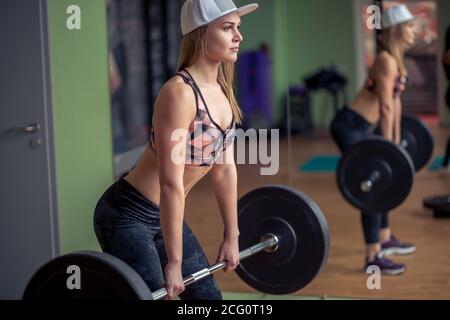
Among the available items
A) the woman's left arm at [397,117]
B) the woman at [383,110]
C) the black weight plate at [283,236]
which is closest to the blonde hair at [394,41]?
the woman at [383,110]

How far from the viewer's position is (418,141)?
4312mm

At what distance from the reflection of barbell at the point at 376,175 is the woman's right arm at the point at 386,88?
0.32 m

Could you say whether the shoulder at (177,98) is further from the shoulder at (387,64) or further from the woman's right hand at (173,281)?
the shoulder at (387,64)

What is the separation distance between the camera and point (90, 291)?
2.07 metres

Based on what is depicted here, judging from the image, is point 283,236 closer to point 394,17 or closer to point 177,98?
point 177,98

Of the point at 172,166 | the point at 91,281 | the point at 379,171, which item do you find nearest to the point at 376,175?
the point at 379,171

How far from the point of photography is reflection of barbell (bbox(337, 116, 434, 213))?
140 inches

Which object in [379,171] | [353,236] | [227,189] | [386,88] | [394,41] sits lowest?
[353,236]

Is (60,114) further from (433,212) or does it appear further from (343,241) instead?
(433,212)

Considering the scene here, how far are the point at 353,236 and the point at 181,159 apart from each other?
2.62 meters

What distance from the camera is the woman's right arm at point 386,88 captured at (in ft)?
12.9

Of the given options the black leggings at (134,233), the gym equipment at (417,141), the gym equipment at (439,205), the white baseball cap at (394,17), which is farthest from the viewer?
the gym equipment at (439,205)

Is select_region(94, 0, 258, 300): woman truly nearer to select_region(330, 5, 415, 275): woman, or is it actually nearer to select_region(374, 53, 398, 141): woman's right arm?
select_region(330, 5, 415, 275): woman
